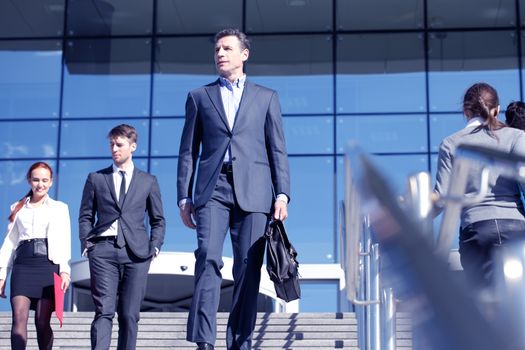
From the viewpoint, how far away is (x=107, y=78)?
715 inches

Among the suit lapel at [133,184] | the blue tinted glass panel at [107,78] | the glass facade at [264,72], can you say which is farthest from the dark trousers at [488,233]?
the blue tinted glass panel at [107,78]

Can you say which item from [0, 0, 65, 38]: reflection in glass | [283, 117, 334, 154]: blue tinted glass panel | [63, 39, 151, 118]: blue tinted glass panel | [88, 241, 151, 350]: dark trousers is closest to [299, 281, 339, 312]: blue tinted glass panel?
[283, 117, 334, 154]: blue tinted glass panel

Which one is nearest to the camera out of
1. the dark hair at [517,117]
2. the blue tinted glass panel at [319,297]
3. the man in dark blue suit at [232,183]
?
the man in dark blue suit at [232,183]

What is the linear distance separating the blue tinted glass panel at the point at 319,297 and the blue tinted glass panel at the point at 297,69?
133 inches

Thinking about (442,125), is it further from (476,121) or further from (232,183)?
(476,121)

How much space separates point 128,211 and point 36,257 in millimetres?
664

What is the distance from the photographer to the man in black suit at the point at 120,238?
18.9ft

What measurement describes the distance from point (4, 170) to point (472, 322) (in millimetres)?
17497

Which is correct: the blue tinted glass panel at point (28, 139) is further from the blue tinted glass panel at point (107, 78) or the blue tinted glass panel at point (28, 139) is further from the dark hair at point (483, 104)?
the dark hair at point (483, 104)

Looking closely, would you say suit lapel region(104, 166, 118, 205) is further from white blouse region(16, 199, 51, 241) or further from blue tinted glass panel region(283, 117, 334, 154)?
blue tinted glass panel region(283, 117, 334, 154)

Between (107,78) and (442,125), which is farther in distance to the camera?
(107,78)

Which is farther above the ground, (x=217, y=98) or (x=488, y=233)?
(x=217, y=98)

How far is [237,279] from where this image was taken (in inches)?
189

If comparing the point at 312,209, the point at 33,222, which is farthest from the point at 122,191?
the point at 312,209
